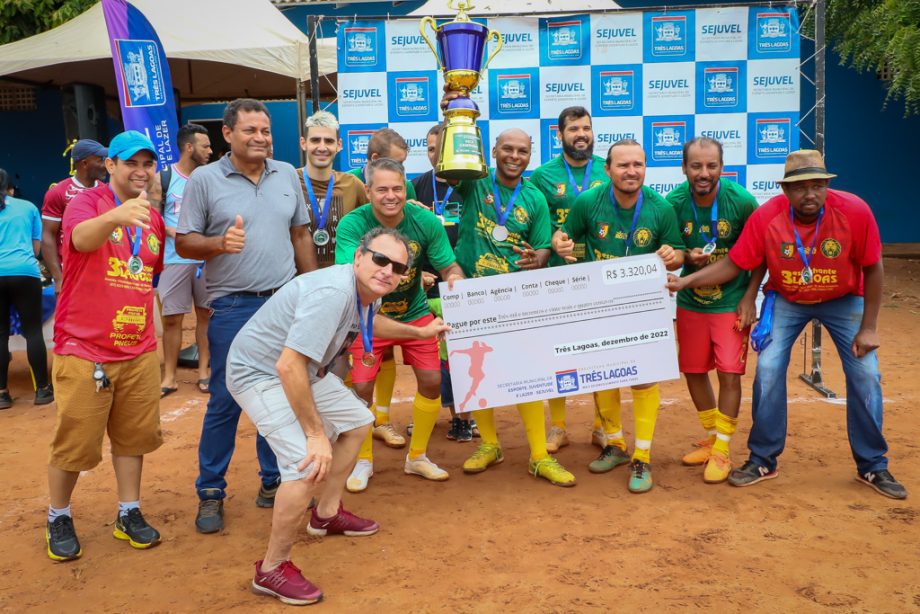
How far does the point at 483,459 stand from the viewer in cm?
518

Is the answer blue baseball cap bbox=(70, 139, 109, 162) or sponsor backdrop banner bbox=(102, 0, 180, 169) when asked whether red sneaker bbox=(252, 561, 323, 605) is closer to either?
blue baseball cap bbox=(70, 139, 109, 162)

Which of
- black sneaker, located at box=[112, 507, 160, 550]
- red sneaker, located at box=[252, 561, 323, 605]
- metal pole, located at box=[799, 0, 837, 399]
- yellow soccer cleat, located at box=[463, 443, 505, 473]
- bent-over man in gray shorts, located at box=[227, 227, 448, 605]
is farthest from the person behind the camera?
metal pole, located at box=[799, 0, 837, 399]

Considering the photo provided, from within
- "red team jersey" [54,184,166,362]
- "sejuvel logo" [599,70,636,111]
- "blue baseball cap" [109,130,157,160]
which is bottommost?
"red team jersey" [54,184,166,362]

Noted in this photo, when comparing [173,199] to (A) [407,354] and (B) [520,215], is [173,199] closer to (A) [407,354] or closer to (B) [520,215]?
(A) [407,354]

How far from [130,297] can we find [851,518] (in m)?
4.03

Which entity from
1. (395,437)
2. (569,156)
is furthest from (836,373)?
(395,437)

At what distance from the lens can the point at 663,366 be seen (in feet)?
15.8

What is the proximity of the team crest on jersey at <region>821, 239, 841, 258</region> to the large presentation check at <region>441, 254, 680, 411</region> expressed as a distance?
93 centimetres

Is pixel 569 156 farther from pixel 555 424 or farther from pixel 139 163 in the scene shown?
pixel 139 163

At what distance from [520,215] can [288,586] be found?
259 cm

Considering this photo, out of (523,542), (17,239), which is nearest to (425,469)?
(523,542)

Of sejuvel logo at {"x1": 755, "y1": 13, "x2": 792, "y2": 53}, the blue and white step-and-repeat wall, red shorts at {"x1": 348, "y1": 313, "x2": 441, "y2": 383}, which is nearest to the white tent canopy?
the blue and white step-and-repeat wall

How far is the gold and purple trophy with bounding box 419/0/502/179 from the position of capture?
4.52m

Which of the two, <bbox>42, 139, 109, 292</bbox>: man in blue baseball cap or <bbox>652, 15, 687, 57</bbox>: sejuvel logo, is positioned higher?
<bbox>652, 15, 687, 57</bbox>: sejuvel logo
